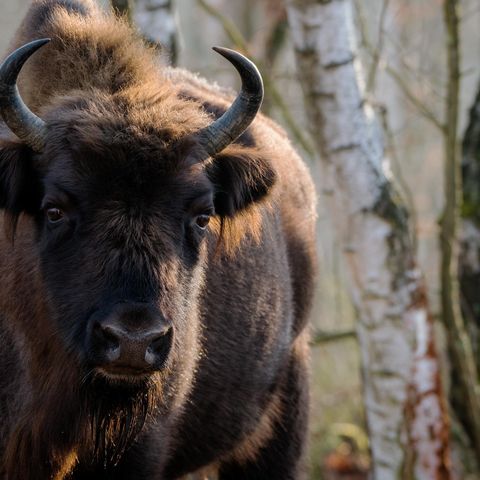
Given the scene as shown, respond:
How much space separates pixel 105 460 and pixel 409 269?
3.38 metres

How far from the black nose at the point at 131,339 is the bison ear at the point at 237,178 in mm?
1102

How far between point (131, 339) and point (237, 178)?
53.5 inches

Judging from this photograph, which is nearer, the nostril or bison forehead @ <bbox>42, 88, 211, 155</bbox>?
the nostril

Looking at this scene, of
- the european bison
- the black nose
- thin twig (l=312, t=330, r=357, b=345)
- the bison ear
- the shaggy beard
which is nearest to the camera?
the black nose

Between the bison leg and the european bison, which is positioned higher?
the european bison

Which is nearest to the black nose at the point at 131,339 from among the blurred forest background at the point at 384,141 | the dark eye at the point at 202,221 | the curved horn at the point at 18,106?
the dark eye at the point at 202,221

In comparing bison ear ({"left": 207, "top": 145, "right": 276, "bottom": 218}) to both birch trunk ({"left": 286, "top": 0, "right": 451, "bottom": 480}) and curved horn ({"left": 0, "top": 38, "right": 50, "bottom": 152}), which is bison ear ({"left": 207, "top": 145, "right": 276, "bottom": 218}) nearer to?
curved horn ({"left": 0, "top": 38, "right": 50, "bottom": 152})

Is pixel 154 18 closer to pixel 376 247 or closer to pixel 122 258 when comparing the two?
pixel 376 247

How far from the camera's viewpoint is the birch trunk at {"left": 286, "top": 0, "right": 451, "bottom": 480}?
756 centimetres

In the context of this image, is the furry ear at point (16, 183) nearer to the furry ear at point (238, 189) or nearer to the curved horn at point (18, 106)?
the curved horn at point (18, 106)

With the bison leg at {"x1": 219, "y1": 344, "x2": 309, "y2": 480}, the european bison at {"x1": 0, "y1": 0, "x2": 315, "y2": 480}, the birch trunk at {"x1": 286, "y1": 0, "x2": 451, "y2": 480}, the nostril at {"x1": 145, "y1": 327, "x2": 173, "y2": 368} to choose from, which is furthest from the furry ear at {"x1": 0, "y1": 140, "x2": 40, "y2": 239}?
the birch trunk at {"x1": 286, "y1": 0, "x2": 451, "y2": 480}

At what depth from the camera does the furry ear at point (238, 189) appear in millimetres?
5305

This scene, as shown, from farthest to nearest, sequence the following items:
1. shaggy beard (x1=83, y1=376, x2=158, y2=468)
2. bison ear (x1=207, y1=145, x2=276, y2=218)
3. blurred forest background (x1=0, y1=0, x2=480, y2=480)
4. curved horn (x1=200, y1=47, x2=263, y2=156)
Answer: blurred forest background (x1=0, y1=0, x2=480, y2=480), bison ear (x1=207, y1=145, x2=276, y2=218), curved horn (x1=200, y1=47, x2=263, y2=156), shaggy beard (x1=83, y1=376, x2=158, y2=468)

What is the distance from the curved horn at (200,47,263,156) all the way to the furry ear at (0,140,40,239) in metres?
0.82
